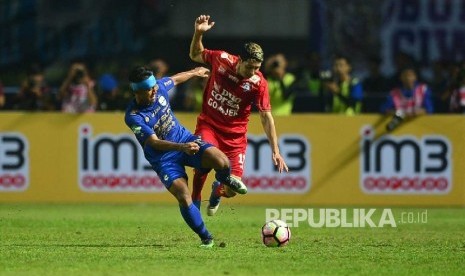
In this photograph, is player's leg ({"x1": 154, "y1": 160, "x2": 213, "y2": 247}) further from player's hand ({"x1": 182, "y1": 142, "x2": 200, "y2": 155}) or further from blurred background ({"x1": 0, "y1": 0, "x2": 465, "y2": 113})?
blurred background ({"x1": 0, "y1": 0, "x2": 465, "y2": 113})

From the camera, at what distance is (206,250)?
42.4ft

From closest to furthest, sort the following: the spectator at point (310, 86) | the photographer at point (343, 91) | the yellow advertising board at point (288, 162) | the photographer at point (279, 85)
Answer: the yellow advertising board at point (288, 162) → the photographer at point (279, 85) → the photographer at point (343, 91) → the spectator at point (310, 86)

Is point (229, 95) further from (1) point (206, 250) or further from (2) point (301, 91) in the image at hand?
(2) point (301, 91)

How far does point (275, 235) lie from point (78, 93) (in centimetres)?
805

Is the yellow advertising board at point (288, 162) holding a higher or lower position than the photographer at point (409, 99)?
lower

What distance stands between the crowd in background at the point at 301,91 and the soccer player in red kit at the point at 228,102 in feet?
17.1

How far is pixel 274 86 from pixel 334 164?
1.58 meters

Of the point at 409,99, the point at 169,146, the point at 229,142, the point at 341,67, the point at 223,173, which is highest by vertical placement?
the point at 341,67

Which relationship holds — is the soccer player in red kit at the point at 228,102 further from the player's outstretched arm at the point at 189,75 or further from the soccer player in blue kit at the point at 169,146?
the soccer player in blue kit at the point at 169,146

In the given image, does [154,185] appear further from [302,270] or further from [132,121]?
[302,270]

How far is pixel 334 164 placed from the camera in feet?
64.8

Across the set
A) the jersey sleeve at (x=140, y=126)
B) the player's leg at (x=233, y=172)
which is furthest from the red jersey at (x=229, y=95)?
the jersey sleeve at (x=140, y=126)

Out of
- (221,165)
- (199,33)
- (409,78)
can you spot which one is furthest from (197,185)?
(409,78)

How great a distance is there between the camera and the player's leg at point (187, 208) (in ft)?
42.4
